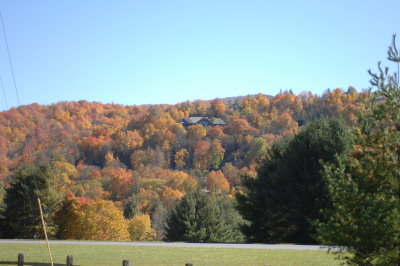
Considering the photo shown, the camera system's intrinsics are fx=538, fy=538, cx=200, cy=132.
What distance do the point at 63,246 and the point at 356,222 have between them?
21918 millimetres

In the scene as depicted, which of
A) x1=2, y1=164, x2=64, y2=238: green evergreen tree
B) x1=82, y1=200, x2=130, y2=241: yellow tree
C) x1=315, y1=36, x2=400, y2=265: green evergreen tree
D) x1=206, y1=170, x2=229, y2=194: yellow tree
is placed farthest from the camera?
x1=206, y1=170, x2=229, y2=194: yellow tree

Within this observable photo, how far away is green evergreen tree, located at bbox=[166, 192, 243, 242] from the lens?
52.3m

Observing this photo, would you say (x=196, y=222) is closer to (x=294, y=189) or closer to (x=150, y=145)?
(x=294, y=189)

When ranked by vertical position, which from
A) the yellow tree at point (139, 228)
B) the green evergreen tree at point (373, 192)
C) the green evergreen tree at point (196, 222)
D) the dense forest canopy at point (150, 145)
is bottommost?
the yellow tree at point (139, 228)

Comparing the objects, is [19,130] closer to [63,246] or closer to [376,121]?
[63,246]

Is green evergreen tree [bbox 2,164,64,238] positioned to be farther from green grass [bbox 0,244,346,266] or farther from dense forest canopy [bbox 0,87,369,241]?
dense forest canopy [bbox 0,87,369,241]

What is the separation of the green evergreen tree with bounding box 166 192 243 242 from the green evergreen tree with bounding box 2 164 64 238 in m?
12.0

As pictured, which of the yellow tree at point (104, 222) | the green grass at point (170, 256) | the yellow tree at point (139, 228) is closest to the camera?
the green grass at point (170, 256)

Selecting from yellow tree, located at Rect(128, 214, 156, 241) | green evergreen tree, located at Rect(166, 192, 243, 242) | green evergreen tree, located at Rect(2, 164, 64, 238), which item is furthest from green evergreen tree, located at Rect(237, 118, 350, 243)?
yellow tree, located at Rect(128, 214, 156, 241)

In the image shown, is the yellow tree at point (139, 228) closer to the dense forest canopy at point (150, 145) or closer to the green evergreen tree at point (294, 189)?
the dense forest canopy at point (150, 145)

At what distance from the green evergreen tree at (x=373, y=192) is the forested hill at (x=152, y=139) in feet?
438

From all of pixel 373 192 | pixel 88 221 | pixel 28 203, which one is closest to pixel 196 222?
pixel 88 221

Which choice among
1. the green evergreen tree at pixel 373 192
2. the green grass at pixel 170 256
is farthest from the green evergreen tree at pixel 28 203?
the green evergreen tree at pixel 373 192

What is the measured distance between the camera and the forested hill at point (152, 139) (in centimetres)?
15988
